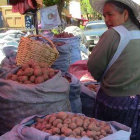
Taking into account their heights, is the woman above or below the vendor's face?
below

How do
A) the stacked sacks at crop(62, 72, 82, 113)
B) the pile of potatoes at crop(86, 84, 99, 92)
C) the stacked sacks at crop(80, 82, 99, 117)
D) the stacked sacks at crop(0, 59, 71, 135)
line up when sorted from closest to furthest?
the stacked sacks at crop(0, 59, 71, 135) < the stacked sacks at crop(62, 72, 82, 113) < the stacked sacks at crop(80, 82, 99, 117) < the pile of potatoes at crop(86, 84, 99, 92)

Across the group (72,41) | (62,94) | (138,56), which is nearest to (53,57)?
(62,94)

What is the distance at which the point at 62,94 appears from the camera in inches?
105

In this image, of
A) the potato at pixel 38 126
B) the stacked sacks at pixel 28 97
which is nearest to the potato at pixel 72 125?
the potato at pixel 38 126

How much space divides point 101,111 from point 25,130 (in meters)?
1.06

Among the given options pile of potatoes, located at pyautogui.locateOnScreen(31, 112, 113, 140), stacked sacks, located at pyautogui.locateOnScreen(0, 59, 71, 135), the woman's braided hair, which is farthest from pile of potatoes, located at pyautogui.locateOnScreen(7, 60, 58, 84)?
the woman's braided hair

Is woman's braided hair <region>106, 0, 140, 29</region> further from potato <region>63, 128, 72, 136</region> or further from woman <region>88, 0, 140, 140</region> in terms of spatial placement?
potato <region>63, 128, 72, 136</region>

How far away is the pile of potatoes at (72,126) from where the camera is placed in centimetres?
194

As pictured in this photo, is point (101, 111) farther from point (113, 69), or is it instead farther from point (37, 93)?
point (37, 93)

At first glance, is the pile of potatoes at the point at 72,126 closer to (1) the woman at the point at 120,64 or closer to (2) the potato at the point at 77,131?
(2) the potato at the point at 77,131

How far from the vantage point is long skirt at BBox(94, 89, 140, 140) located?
2.63 meters

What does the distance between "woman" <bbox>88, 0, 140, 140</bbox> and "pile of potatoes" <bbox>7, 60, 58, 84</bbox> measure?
42 centimetres

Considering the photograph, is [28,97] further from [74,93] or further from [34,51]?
[34,51]

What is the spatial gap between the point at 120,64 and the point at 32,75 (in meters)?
0.81
